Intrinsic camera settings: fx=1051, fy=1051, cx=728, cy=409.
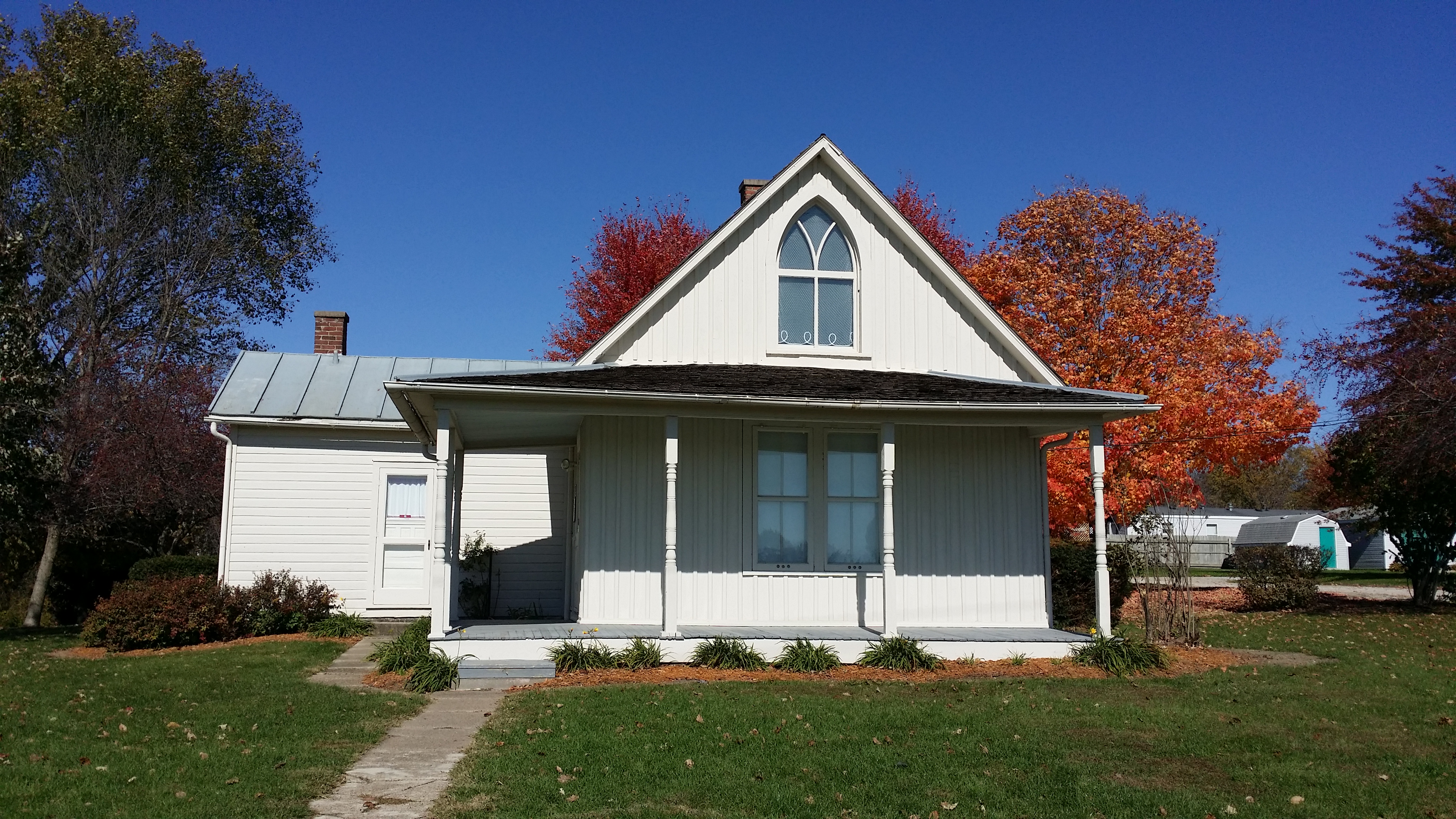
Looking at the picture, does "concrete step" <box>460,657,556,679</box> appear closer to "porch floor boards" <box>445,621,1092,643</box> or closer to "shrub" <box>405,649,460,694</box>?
"shrub" <box>405,649,460,694</box>

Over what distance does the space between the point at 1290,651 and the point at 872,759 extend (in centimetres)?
988

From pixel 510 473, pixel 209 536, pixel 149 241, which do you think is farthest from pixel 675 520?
pixel 149 241

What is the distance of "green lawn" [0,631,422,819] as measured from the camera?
6.53 meters

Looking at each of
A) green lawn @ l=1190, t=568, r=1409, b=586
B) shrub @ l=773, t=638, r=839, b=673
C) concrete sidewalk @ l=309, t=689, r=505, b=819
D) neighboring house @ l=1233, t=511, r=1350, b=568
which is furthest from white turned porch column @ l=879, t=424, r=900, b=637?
neighboring house @ l=1233, t=511, r=1350, b=568

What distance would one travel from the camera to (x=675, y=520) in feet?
41.3

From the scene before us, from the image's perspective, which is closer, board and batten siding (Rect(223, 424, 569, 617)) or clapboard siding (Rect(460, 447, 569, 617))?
board and batten siding (Rect(223, 424, 569, 617))

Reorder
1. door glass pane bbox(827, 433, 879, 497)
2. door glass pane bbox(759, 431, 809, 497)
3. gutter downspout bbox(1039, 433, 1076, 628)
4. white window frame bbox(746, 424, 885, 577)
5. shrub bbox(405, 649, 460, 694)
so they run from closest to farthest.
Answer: shrub bbox(405, 649, 460, 694) → white window frame bbox(746, 424, 885, 577) → door glass pane bbox(759, 431, 809, 497) → door glass pane bbox(827, 433, 879, 497) → gutter downspout bbox(1039, 433, 1076, 628)

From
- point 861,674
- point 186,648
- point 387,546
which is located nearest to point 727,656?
point 861,674

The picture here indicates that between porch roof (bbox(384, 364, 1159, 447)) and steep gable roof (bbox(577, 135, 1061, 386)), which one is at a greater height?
steep gable roof (bbox(577, 135, 1061, 386))

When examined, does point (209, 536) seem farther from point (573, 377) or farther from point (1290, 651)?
point (1290, 651)

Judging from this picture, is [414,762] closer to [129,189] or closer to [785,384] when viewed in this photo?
[785,384]

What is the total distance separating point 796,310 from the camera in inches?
587

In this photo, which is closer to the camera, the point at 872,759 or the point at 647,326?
the point at 872,759

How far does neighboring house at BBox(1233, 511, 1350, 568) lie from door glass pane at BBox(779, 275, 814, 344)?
4196cm
